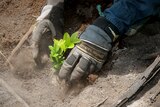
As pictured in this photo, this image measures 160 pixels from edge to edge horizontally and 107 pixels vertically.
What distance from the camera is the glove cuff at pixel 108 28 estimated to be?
7.50 feet

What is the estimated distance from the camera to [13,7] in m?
2.90

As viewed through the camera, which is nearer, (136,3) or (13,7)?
(136,3)

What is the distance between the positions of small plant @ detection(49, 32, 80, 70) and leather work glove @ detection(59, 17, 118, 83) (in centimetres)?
6

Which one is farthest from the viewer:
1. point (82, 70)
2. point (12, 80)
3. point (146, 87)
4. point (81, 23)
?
point (81, 23)

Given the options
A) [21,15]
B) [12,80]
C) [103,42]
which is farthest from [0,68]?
[103,42]

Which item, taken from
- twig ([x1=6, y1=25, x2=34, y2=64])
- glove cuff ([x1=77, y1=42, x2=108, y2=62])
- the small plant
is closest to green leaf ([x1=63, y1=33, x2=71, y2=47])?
the small plant

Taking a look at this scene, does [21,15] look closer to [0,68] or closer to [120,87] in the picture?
[0,68]

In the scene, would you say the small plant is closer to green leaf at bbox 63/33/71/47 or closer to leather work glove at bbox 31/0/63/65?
green leaf at bbox 63/33/71/47

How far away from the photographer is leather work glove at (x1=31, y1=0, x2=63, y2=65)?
2.43 m

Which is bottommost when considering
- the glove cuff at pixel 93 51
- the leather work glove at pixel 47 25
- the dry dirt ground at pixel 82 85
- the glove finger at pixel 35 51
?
the dry dirt ground at pixel 82 85

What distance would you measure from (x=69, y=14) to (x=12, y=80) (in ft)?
2.24

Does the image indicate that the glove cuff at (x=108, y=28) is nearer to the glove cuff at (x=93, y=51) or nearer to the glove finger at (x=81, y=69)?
the glove cuff at (x=93, y=51)

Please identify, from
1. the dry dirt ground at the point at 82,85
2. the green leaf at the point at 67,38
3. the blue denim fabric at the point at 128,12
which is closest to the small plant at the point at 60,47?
the green leaf at the point at 67,38

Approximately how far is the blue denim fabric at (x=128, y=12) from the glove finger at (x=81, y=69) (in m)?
0.30
